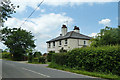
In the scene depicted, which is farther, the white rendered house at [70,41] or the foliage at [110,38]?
the white rendered house at [70,41]

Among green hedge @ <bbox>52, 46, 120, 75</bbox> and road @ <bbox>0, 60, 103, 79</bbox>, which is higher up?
green hedge @ <bbox>52, 46, 120, 75</bbox>

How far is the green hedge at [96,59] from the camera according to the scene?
12477mm

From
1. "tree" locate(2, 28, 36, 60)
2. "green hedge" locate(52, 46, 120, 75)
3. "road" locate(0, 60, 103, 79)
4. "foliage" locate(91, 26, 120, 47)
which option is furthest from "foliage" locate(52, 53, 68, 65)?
"tree" locate(2, 28, 36, 60)

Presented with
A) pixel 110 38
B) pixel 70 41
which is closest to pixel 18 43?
pixel 70 41

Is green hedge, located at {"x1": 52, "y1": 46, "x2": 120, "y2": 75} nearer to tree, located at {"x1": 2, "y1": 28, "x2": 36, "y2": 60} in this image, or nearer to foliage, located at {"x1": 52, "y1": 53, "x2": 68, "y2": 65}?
foliage, located at {"x1": 52, "y1": 53, "x2": 68, "y2": 65}

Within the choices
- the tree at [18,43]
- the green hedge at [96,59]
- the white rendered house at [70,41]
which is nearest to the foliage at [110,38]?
the white rendered house at [70,41]

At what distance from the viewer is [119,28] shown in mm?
27266

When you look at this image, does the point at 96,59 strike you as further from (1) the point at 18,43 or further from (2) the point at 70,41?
(1) the point at 18,43

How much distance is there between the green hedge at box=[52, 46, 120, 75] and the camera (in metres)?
12.5

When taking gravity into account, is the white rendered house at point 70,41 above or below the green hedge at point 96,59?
above

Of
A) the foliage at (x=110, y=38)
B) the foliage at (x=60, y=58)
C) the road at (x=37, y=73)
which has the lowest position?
the road at (x=37, y=73)

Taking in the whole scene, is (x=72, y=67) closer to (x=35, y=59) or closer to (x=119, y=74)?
(x=119, y=74)

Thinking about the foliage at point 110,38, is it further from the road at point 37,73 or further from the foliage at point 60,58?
the road at point 37,73

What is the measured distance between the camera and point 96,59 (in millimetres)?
13766
